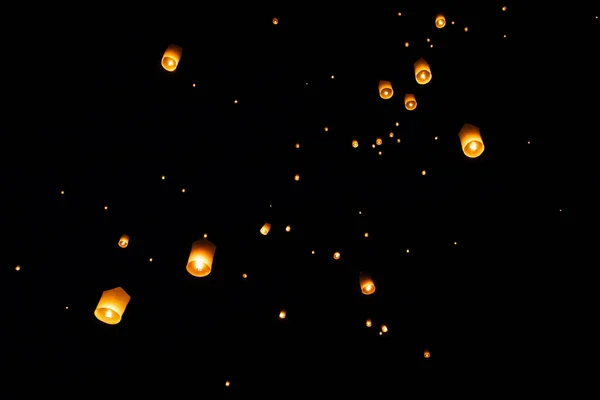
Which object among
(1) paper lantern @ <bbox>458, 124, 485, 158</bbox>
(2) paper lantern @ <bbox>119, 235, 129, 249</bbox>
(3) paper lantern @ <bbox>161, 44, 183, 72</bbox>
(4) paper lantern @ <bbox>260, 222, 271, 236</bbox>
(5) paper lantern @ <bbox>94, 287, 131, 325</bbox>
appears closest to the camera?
(5) paper lantern @ <bbox>94, 287, 131, 325</bbox>

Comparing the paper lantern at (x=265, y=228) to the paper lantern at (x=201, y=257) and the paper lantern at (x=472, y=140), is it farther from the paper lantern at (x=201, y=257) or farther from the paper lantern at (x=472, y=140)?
the paper lantern at (x=472, y=140)

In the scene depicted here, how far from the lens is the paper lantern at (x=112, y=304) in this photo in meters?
2.05

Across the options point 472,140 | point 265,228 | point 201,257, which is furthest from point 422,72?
point 201,257

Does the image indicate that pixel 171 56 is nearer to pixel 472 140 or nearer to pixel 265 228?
pixel 265 228

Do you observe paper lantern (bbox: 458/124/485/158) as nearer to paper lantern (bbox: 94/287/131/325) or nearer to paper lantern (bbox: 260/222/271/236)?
paper lantern (bbox: 260/222/271/236)

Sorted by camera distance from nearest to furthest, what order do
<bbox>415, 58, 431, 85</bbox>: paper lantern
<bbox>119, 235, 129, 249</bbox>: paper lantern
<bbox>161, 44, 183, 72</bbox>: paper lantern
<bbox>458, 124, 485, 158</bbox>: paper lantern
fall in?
<bbox>458, 124, 485, 158</bbox>: paper lantern, <bbox>161, 44, 183, 72</bbox>: paper lantern, <bbox>415, 58, 431, 85</bbox>: paper lantern, <bbox>119, 235, 129, 249</bbox>: paper lantern

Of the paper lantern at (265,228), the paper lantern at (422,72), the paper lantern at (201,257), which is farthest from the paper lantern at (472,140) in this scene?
the paper lantern at (265,228)

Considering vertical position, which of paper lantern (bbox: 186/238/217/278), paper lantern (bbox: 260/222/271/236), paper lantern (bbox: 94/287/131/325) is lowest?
paper lantern (bbox: 94/287/131/325)

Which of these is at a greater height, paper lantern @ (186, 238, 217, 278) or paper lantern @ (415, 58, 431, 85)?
paper lantern @ (415, 58, 431, 85)

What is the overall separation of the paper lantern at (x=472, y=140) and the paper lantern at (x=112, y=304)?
1.87 m

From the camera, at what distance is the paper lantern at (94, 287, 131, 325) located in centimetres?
205

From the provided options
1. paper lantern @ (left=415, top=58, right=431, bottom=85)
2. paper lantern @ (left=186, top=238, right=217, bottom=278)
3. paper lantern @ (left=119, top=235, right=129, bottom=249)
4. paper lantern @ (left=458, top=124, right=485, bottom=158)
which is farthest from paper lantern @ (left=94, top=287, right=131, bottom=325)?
paper lantern @ (left=415, top=58, right=431, bottom=85)

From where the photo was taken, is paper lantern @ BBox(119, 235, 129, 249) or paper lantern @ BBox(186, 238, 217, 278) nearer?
paper lantern @ BBox(186, 238, 217, 278)

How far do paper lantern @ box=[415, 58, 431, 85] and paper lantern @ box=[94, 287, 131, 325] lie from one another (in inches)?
86.6
